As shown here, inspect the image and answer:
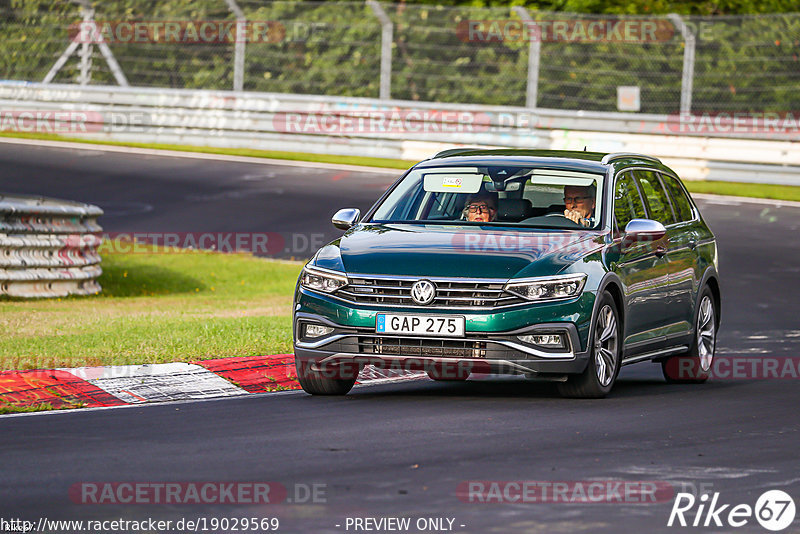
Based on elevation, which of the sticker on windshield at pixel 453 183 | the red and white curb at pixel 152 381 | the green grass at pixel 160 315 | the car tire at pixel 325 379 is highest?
the sticker on windshield at pixel 453 183

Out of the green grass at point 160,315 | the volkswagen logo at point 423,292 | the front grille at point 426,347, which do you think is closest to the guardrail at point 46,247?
the green grass at point 160,315

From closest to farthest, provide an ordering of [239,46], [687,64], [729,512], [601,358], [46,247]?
Result: 1. [729,512]
2. [601,358]
3. [46,247]
4. [687,64]
5. [239,46]

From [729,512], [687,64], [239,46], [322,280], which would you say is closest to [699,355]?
[322,280]

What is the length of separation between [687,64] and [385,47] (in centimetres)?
583

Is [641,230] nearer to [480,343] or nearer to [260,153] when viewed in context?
[480,343]

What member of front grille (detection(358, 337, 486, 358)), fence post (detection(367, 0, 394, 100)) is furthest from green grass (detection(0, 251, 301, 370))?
fence post (detection(367, 0, 394, 100))

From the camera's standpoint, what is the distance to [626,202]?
11219mm

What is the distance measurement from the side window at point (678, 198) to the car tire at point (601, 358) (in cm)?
215

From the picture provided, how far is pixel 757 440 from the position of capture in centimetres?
867

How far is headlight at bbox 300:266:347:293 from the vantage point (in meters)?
9.84

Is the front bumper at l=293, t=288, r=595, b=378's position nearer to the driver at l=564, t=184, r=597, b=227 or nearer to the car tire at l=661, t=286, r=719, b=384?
the driver at l=564, t=184, r=597, b=227

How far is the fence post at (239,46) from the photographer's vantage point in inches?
1174

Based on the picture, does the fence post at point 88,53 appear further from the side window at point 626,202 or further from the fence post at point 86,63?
the side window at point 626,202

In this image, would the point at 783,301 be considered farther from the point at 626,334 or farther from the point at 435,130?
the point at 435,130
